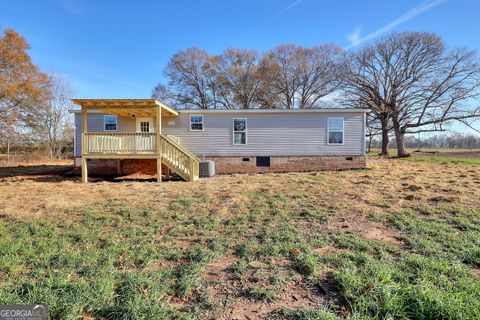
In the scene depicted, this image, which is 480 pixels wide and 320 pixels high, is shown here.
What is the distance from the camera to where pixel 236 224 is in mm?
4543

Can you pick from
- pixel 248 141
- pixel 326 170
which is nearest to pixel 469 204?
pixel 326 170

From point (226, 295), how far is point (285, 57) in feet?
99.0

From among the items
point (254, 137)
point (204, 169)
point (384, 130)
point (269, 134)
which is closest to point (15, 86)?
point (204, 169)

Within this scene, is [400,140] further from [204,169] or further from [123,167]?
[123,167]

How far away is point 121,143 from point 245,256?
7.97 meters

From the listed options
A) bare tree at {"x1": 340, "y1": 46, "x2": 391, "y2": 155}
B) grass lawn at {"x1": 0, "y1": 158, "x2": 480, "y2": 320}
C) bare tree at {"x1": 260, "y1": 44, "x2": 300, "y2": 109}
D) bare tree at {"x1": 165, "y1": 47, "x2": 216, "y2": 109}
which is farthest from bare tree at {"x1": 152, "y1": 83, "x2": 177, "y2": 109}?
grass lawn at {"x1": 0, "y1": 158, "x2": 480, "y2": 320}

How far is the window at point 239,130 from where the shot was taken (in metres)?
11.9

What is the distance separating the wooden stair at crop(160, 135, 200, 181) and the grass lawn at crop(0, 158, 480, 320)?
10.9ft

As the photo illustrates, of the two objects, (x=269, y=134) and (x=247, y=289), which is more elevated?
(x=269, y=134)

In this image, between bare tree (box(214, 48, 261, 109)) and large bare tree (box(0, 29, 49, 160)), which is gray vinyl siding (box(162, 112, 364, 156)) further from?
bare tree (box(214, 48, 261, 109))

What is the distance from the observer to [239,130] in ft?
39.2

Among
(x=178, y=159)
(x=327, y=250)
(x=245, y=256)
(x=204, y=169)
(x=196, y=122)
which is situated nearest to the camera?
(x=245, y=256)

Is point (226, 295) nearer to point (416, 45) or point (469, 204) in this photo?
point (469, 204)

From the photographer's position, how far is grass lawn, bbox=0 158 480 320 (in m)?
2.28
